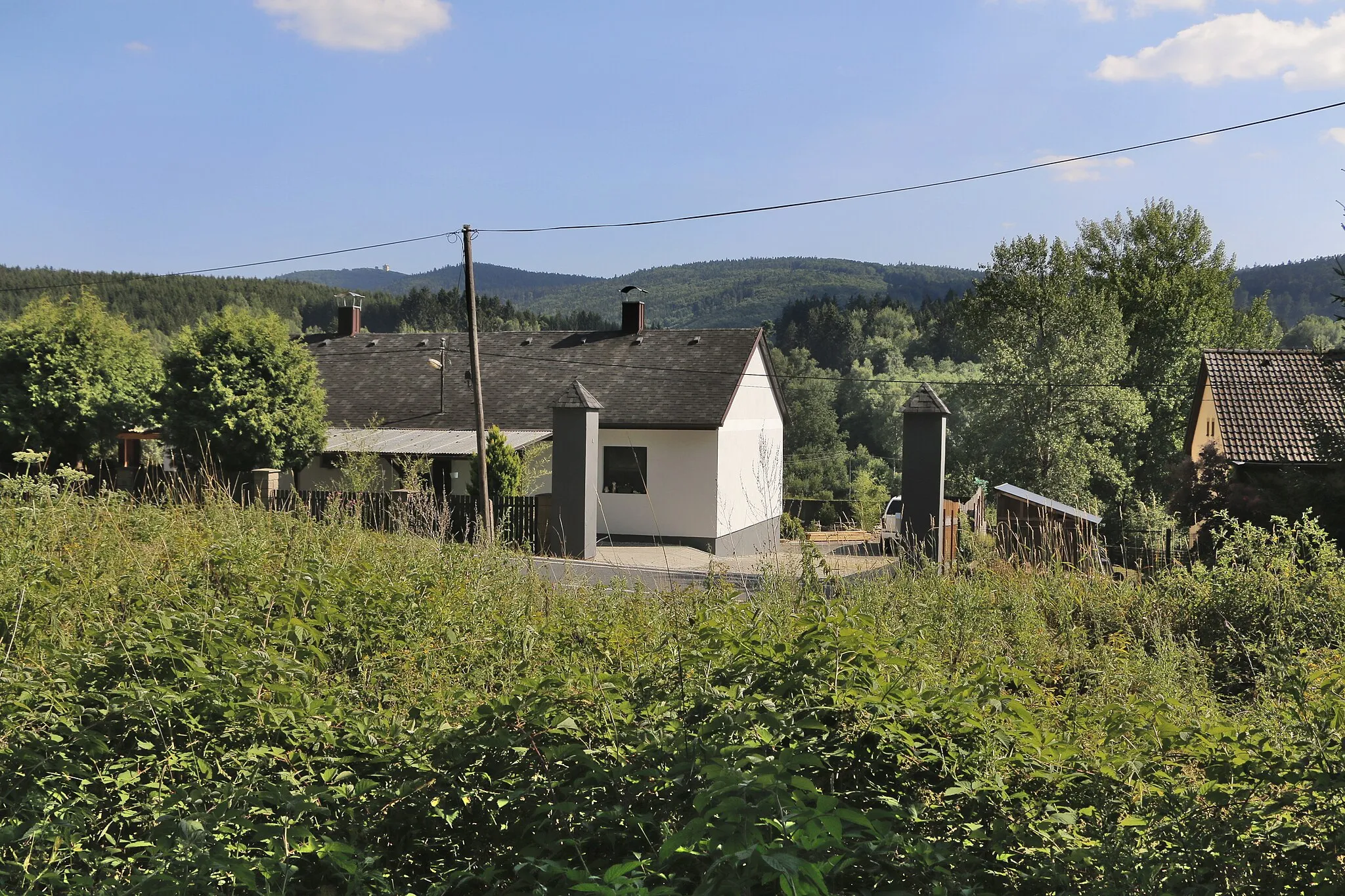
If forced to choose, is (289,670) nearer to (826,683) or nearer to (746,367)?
(826,683)

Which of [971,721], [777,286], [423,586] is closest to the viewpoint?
[971,721]

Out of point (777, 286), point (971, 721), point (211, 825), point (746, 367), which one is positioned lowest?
point (211, 825)

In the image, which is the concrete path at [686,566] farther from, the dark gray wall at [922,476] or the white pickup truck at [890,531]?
the dark gray wall at [922,476]

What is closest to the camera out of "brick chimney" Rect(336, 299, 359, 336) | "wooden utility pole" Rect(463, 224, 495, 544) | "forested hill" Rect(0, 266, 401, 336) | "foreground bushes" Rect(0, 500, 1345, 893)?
"foreground bushes" Rect(0, 500, 1345, 893)

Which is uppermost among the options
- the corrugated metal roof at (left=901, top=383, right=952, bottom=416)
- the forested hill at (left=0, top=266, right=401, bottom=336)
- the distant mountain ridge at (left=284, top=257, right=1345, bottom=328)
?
the distant mountain ridge at (left=284, top=257, right=1345, bottom=328)

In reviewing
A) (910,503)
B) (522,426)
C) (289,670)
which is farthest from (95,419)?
(289,670)

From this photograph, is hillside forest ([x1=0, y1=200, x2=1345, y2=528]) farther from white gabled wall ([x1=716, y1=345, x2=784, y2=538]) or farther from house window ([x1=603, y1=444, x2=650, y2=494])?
house window ([x1=603, y1=444, x2=650, y2=494])

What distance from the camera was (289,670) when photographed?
377 cm

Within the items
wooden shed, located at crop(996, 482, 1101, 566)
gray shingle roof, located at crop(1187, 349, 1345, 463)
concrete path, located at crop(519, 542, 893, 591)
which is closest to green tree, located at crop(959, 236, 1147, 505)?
gray shingle roof, located at crop(1187, 349, 1345, 463)

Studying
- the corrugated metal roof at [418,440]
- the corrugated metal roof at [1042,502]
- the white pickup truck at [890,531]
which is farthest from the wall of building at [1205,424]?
the corrugated metal roof at [418,440]

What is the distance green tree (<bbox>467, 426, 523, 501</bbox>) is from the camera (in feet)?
66.6

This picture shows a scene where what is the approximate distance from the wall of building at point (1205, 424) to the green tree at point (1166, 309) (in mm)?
8697

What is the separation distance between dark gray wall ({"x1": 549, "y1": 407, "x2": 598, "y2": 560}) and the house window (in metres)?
6.46

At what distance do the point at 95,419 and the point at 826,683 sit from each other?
28103 millimetres
